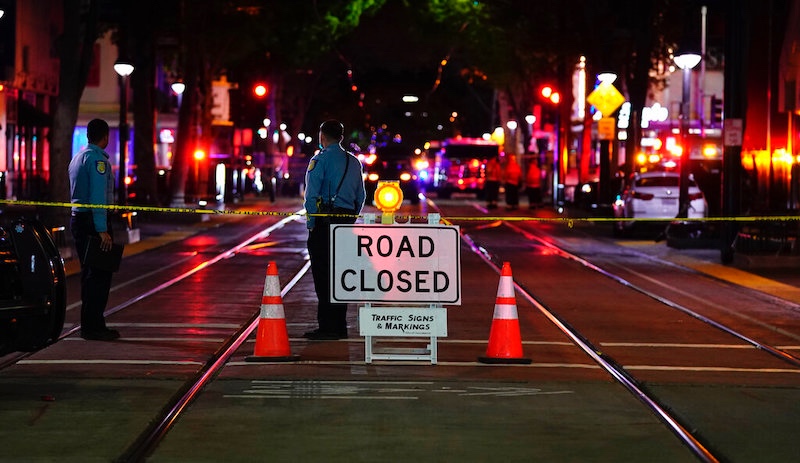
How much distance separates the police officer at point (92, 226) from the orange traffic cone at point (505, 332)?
3.59m

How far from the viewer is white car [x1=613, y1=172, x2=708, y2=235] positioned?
36000 millimetres

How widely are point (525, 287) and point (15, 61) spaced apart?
31796 millimetres

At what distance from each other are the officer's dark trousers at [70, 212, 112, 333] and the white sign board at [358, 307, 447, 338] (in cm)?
275

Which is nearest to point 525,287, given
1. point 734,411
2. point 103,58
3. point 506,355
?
point 506,355

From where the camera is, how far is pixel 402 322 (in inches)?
489

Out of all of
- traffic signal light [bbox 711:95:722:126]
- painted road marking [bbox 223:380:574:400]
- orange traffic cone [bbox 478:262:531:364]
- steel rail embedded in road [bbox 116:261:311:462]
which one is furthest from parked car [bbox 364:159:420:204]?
painted road marking [bbox 223:380:574:400]

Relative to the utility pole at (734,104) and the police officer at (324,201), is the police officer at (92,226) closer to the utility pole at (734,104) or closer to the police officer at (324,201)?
the police officer at (324,201)

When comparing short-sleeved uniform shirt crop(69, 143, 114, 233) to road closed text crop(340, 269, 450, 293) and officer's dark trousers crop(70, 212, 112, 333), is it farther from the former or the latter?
road closed text crop(340, 269, 450, 293)

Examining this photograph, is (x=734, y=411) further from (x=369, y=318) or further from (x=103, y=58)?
(x=103, y=58)

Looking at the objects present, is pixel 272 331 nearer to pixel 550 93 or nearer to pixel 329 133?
pixel 329 133

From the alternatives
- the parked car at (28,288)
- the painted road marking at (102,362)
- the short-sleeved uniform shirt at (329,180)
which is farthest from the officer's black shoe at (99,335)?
the parked car at (28,288)

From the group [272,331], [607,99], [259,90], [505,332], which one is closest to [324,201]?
[272,331]

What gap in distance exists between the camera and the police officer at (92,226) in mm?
13789

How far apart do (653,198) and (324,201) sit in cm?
2376
